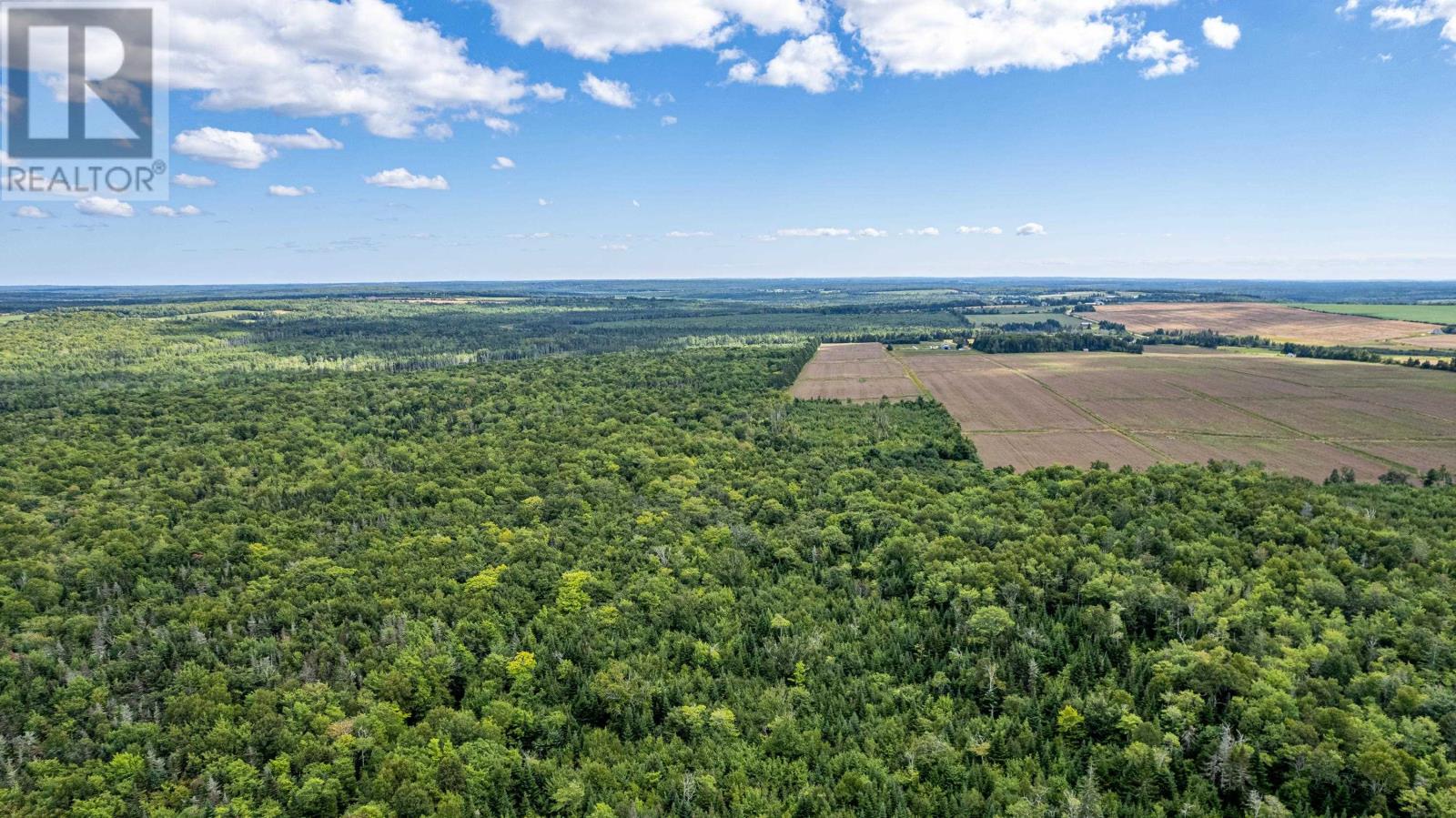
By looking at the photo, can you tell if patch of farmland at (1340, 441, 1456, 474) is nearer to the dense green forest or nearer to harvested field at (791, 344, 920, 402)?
the dense green forest

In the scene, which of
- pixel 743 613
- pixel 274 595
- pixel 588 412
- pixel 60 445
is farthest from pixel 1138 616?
pixel 60 445

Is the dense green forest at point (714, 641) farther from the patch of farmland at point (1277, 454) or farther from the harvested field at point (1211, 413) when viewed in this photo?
the harvested field at point (1211, 413)

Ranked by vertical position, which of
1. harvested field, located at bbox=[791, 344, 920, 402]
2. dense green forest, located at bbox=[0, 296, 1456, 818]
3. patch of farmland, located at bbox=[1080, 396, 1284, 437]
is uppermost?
harvested field, located at bbox=[791, 344, 920, 402]

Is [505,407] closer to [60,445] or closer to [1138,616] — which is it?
[60,445]

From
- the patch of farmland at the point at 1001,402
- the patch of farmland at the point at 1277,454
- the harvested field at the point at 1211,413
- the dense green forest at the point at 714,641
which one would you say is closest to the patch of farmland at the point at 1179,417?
the harvested field at the point at 1211,413

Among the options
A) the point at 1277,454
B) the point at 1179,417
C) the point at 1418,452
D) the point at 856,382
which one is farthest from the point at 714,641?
the point at 856,382

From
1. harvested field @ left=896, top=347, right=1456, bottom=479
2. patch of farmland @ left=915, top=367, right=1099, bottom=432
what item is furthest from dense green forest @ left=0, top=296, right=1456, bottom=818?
patch of farmland @ left=915, top=367, right=1099, bottom=432

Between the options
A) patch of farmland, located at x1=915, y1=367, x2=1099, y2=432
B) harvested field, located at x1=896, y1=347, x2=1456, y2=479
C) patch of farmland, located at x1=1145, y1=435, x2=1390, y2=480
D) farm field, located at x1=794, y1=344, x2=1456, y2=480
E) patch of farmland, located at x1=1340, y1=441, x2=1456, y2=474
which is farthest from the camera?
patch of farmland, located at x1=915, y1=367, x2=1099, y2=432

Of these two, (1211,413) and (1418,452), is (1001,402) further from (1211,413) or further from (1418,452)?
(1418,452)
